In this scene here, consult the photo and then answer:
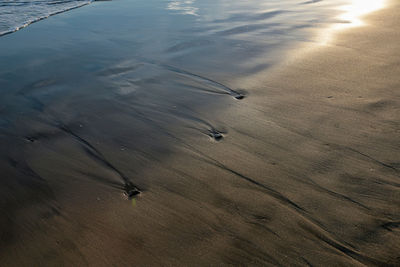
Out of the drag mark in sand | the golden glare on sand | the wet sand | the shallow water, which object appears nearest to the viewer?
Answer: the wet sand

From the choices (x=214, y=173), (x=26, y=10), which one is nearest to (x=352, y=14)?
(x=214, y=173)

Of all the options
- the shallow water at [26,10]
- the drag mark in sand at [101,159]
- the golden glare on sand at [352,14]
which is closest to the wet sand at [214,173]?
the drag mark in sand at [101,159]

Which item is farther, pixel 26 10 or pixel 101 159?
pixel 26 10

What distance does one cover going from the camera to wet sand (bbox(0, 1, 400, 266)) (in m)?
1.69

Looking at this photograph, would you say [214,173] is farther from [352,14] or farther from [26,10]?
[26,10]

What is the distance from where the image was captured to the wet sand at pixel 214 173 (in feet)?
5.55

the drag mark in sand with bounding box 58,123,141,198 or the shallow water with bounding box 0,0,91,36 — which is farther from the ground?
the shallow water with bounding box 0,0,91,36

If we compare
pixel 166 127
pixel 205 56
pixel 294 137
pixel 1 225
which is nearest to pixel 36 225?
pixel 1 225

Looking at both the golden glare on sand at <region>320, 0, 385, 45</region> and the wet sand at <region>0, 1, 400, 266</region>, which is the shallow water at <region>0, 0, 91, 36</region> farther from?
the golden glare on sand at <region>320, 0, 385, 45</region>

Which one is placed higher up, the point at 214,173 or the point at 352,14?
the point at 352,14

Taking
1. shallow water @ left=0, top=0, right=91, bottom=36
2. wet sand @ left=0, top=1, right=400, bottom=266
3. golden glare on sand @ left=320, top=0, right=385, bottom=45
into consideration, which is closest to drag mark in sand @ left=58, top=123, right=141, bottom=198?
wet sand @ left=0, top=1, right=400, bottom=266

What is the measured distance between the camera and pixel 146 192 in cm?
211

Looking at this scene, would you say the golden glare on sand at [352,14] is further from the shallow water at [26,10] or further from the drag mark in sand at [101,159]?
the shallow water at [26,10]

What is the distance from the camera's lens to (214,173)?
2215 mm
